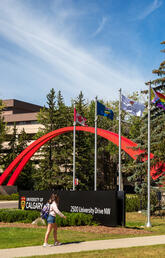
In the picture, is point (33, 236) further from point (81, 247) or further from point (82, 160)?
point (82, 160)

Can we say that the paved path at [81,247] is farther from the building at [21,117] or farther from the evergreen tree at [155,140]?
the building at [21,117]

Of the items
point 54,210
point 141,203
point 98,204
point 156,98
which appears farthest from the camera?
point 141,203

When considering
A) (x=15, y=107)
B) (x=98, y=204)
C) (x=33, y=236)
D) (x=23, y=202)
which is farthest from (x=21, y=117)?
(x=33, y=236)

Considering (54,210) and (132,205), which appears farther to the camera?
(132,205)

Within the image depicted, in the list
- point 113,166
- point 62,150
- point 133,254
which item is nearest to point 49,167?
point 62,150

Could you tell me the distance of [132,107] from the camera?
945 inches

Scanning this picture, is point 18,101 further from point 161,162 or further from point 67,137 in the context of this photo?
point 161,162

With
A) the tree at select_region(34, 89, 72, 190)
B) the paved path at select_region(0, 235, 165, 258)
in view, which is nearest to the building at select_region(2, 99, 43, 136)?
the tree at select_region(34, 89, 72, 190)

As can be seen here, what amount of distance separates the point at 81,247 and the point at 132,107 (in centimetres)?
1388

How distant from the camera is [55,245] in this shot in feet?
38.6

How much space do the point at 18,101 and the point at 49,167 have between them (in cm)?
5876

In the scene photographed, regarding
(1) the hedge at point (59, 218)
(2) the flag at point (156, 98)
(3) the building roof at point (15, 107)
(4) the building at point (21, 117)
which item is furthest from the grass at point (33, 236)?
(3) the building roof at point (15, 107)

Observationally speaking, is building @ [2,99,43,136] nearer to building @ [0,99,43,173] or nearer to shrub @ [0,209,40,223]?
building @ [0,99,43,173]

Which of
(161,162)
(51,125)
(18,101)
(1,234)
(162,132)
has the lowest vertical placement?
(1,234)
